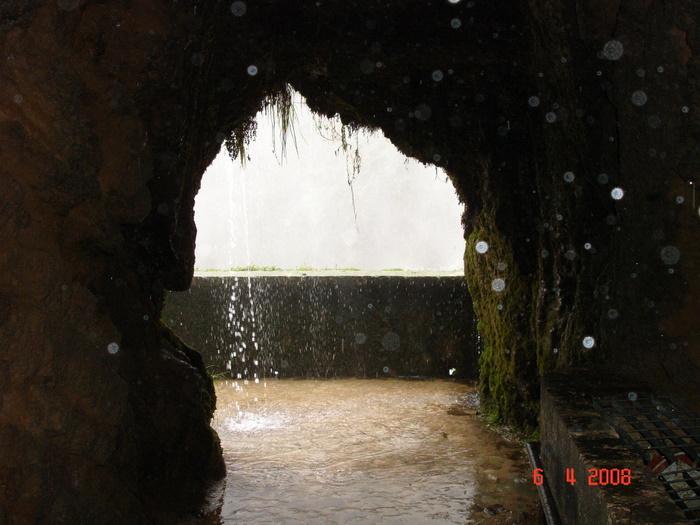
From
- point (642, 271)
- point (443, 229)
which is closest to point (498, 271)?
point (642, 271)

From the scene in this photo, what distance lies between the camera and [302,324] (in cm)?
814

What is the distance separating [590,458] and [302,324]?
611 cm

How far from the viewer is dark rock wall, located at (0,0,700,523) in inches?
110

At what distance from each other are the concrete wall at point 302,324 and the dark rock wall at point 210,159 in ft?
7.04

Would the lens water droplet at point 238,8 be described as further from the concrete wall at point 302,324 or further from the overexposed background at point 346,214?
the overexposed background at point 346,214

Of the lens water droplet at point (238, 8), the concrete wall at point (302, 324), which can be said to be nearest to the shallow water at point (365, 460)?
the concrete wall at point (302, 324)

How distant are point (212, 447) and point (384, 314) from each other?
3806 millimetres

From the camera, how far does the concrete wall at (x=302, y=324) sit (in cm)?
806

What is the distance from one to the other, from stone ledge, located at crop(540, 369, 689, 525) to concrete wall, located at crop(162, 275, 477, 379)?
4.57 m

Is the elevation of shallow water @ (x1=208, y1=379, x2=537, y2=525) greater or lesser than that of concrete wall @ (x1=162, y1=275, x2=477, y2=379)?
lesser
